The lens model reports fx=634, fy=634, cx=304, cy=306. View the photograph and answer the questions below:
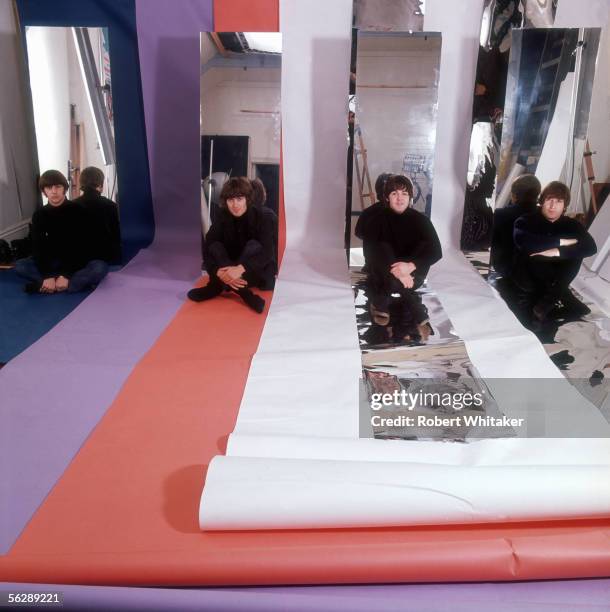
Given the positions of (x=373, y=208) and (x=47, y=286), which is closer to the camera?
(x=47, y=286)

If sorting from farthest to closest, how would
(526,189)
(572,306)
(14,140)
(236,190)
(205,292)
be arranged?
(14,140), (526,189), (236,190), (205,292), (572,306)

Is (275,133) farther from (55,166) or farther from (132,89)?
(55,166)

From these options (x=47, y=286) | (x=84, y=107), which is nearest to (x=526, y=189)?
(x=84, y=107)

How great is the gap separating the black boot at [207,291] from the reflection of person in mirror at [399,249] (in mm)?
779

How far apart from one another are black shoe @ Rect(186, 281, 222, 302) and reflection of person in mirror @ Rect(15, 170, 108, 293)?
544 millimetres

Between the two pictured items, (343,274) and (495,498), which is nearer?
(495,498)

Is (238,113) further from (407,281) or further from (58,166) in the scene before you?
(407,281)

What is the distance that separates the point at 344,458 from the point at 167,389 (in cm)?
80

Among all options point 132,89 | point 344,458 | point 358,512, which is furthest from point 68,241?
point 358,512

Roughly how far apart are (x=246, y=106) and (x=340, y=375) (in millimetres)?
1790

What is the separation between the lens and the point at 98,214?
358 centimetres

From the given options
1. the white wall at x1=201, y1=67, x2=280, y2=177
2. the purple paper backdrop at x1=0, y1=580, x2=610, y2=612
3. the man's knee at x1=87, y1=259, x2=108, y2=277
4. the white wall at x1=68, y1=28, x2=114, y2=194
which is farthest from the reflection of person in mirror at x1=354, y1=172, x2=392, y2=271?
the purple paper backdrop at x1=0, y1=580, x2=610, y2=612

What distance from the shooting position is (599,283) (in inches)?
132

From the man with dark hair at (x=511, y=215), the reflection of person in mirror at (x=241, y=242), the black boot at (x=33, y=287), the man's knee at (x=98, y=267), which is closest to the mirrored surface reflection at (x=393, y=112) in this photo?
the man with dark hair at (x=511, y=215)
